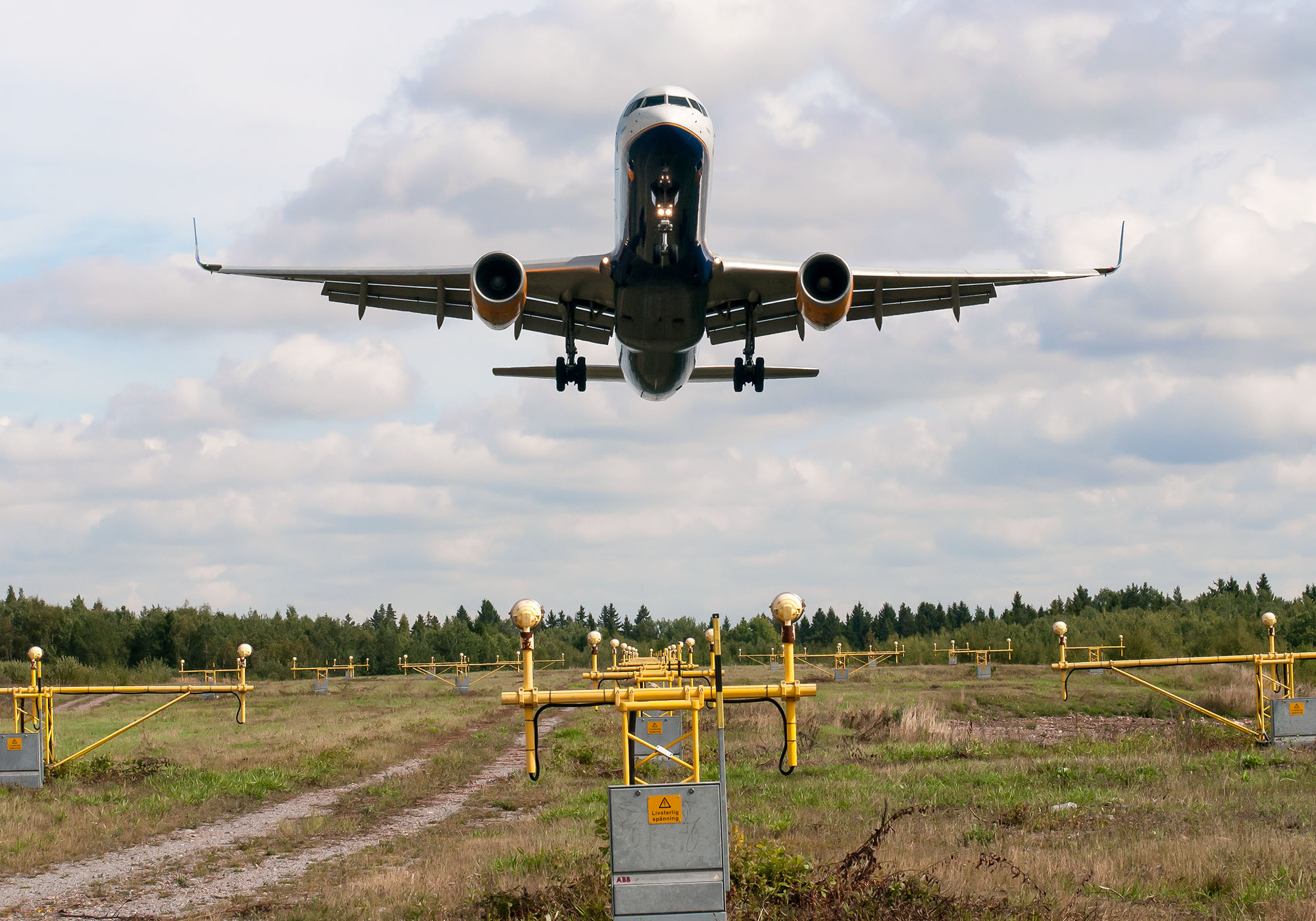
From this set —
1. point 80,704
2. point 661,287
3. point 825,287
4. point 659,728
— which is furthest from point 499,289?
point 80,704

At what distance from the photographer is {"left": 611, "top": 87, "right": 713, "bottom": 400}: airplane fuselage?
18.2 metres

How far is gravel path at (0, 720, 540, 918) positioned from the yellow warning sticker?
7.03 metres

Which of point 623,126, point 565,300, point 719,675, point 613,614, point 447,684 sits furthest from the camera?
point 613,614

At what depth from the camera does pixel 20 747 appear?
840 inches

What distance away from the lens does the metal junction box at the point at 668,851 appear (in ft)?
25.8

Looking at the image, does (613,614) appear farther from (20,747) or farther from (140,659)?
(20,747)

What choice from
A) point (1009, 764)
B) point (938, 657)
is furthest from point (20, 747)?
point (938, 657)

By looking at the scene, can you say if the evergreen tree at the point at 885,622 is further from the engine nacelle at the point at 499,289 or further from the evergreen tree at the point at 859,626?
the engine nacelle at the point at 499,289

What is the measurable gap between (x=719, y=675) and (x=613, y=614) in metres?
138

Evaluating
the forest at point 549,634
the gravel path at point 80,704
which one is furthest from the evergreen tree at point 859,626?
the gravel path at point 80,704

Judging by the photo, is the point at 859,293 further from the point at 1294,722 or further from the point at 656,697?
the point at 656,697

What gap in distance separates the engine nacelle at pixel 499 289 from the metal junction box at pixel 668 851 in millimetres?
12101

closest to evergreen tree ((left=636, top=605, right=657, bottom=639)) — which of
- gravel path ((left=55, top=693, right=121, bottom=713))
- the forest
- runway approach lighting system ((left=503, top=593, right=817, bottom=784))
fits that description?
the forest

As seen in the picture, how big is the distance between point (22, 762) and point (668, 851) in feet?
59.7
